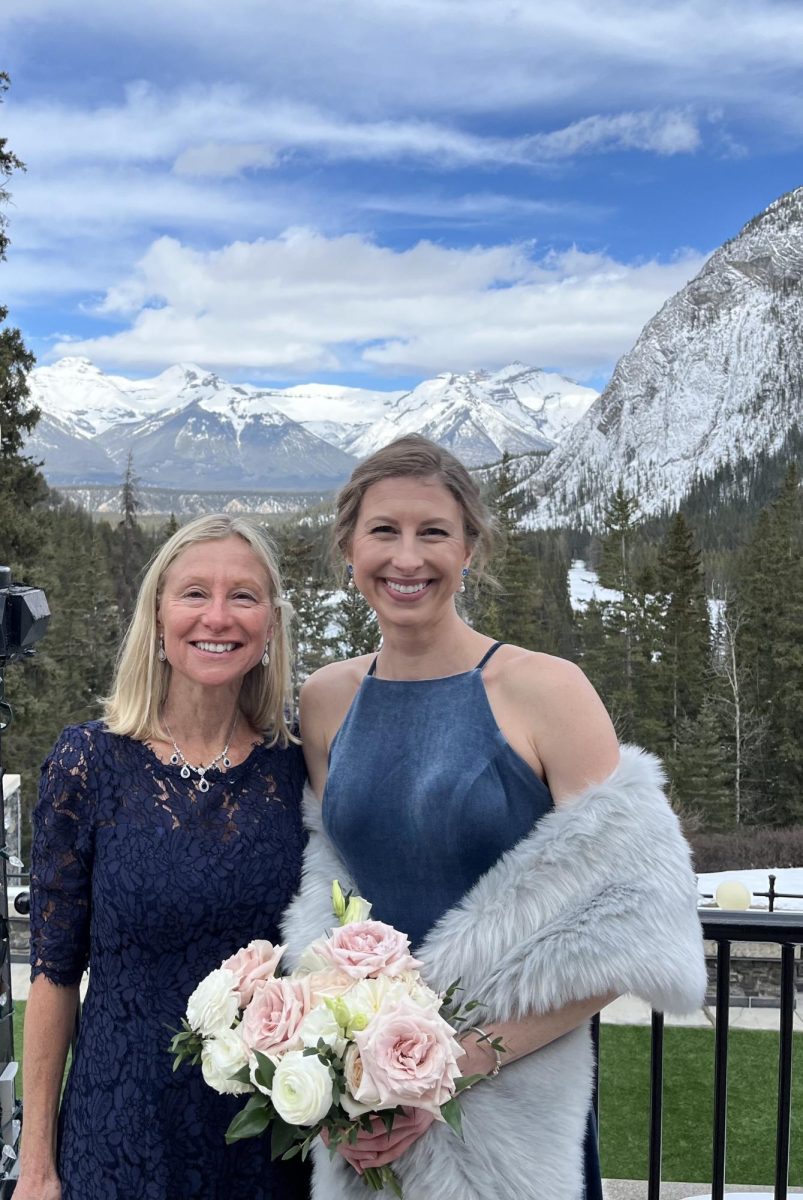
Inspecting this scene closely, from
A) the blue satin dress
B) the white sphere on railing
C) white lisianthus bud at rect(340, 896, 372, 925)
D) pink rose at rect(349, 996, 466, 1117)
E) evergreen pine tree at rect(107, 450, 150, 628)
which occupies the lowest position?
the white sphere on railing

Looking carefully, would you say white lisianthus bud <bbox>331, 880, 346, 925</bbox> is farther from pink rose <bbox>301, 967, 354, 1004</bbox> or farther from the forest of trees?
the forest of trees

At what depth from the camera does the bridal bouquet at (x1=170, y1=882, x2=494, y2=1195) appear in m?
1.73

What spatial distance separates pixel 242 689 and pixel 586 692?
33.6 inches

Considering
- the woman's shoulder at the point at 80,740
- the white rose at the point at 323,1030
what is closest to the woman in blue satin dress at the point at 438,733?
the white rose at the point at 323,1030

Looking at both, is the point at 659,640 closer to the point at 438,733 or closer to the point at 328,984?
the point at 438,733

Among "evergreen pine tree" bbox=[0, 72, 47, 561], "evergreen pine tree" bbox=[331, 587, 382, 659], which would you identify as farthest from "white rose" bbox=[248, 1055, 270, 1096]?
"evergreen pine tree" bbox=[331, 587, 382, 659]

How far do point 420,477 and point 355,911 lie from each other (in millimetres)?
883

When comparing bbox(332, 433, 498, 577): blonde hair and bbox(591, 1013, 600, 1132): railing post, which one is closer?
bbox(332, 433, 498, 577): blonde hair

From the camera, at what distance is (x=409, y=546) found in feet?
7.11

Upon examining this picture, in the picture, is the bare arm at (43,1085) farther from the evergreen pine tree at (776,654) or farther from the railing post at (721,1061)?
the evergreen pine tree at (776,654)

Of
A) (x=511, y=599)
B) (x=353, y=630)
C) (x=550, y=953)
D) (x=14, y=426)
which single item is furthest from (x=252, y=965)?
(x=511, y=599)

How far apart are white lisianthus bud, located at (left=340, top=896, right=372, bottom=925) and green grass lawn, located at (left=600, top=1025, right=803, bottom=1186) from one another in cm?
897

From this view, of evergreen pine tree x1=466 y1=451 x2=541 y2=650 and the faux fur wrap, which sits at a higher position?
evergreen pine tree x1=466 y1=451 x2=541 y2=650

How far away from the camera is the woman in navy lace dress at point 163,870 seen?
225cm
